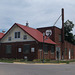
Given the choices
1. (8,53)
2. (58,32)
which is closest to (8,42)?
(8,53)

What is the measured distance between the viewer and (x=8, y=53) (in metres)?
32.8

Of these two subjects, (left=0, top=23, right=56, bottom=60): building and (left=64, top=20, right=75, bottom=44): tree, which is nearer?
(left=0, top=23, right=56, bottom=60): building

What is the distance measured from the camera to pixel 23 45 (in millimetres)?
30797

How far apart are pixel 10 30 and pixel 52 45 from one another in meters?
9.11

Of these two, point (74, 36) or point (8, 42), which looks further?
point (74, 36)

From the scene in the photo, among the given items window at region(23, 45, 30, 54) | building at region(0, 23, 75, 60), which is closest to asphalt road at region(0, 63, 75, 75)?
building at region(0, 23, 75, 60)

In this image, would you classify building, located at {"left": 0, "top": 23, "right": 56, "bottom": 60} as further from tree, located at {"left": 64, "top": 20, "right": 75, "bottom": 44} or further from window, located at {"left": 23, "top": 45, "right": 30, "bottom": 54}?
tree, located at {"left": 64, "top": 20, "right": 75, "bottom": 44}

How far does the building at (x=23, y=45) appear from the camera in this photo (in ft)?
96.6

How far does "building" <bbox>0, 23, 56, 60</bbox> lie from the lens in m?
29.5

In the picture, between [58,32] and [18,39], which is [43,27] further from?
[18,39]

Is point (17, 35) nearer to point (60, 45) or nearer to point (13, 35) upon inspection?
point (13, 35)

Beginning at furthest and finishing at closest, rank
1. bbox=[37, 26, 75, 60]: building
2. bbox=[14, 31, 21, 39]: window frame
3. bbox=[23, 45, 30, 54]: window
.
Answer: bbox=[37, 26, 75, 60]: building, bbox=[14, 31, 21, 39]: window frame, bbox=[23, 45, 30, 54]: window

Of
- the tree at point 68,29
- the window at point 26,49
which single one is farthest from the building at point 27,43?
the tree at point 68,29

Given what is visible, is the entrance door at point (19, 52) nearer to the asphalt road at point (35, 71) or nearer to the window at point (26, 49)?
the window at point (26, 49)
